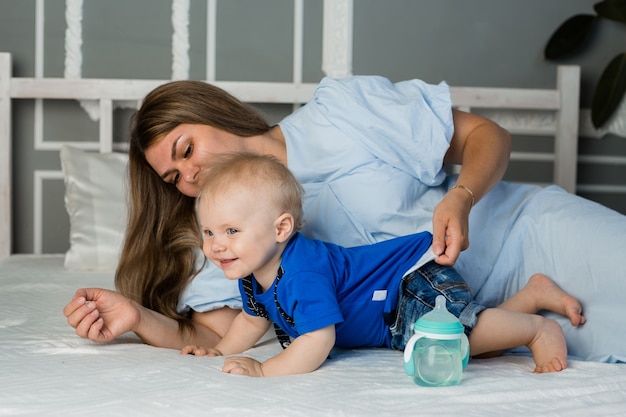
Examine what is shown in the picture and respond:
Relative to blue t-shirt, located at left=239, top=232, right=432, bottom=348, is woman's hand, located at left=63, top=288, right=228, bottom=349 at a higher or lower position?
lower

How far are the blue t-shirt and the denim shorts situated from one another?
0.02 metres

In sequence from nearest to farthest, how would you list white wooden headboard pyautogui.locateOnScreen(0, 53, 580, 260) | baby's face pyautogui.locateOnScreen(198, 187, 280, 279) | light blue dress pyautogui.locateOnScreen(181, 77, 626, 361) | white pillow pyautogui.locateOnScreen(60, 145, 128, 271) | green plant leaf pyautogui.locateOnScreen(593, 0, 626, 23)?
baby's face pyautogui.locateOnScreen(198, 187, 280, 279)
light blue dress pyautogui.locateOnScreen(181, 77, 626, 361)
white pillow pyautogui.locateOnScreen(60, 145, 128, 271)
white wooden headboard pyautogui.locateOnScreen(0, 53, 580, 260)
green plant leaf pyautogui.locateOnScreen(593, 0, 626, 23)

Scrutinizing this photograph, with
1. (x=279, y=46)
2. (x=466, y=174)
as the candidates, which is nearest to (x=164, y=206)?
(x=466, y=174)

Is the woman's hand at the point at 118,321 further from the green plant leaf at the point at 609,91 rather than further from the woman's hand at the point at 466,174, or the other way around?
the green plant leaf at the point at 609,91

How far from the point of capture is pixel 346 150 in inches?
65.1

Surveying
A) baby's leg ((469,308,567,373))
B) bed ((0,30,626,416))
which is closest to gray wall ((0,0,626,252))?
bed ((0,30,626,416))

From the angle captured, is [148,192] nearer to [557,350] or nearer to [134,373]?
[134,373]

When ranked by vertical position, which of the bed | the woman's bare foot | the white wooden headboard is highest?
the white wooden headboard

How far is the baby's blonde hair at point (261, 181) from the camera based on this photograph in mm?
1241

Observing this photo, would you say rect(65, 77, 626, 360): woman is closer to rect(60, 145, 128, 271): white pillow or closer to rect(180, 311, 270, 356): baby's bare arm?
rect(180, 311, 270, 356): baby's bare arm

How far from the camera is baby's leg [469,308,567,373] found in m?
1.25

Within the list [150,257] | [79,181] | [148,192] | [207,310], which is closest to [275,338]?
[207,310]

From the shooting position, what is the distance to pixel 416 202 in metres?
1.64

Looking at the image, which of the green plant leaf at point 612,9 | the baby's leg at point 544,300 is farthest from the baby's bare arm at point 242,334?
the green plant leaf at point 612,9
